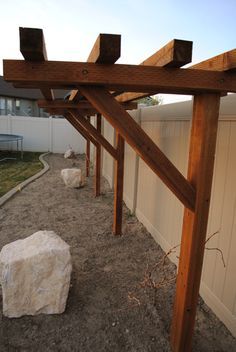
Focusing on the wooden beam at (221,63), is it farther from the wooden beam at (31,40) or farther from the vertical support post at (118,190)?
the vertical support post at (118,190)

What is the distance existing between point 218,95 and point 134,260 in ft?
7.97

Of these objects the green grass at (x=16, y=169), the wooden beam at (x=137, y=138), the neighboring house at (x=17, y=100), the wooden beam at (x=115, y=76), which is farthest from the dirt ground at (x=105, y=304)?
the neighboring house at (x=17, y=100)

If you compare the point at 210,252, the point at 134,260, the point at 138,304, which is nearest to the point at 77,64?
the point at 210,252

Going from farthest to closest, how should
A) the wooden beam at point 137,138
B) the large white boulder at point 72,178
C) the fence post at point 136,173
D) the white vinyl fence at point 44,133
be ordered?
the white vinyl fence at point 44,133
the large white boulder at point 72,178
the fence post at point 136,173
the wooden beam at point 137,138

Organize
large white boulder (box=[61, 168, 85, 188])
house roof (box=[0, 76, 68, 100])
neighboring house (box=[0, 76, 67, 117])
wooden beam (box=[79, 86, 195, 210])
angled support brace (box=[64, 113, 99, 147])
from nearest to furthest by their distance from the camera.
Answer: wooden beam (box=[79, 86, 195, 210]), angled support brace (box=[64, 113, 99, 147]), large white boulder (box=[61, 168, 85, 188]), house roof (box=[0, 76, 68, 100]), neighboring house (box=[0, 76, 67, 117])

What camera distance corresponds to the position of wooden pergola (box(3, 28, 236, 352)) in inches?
55.3

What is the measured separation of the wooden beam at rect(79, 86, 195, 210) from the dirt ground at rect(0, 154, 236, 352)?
51.6 inches

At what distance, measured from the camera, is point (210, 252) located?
2.54 metres

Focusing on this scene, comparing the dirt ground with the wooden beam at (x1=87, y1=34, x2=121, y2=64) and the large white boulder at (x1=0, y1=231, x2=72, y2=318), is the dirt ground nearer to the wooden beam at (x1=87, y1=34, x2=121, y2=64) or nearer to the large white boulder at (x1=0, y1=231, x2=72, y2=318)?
the large white boulder at (x1=0, y1=231, x2=72, y2=318)

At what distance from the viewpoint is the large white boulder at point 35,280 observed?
2316 mm

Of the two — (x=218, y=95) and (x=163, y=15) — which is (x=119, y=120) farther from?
(x=163, y=15)

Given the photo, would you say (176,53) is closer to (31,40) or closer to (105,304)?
(31,40)

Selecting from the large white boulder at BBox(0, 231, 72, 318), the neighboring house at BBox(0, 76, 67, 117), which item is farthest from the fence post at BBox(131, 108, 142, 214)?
the neighboring house at BBox(0, 76, 67, 117)

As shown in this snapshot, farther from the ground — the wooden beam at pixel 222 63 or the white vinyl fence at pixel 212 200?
the wooden beam at pixel 222 63
